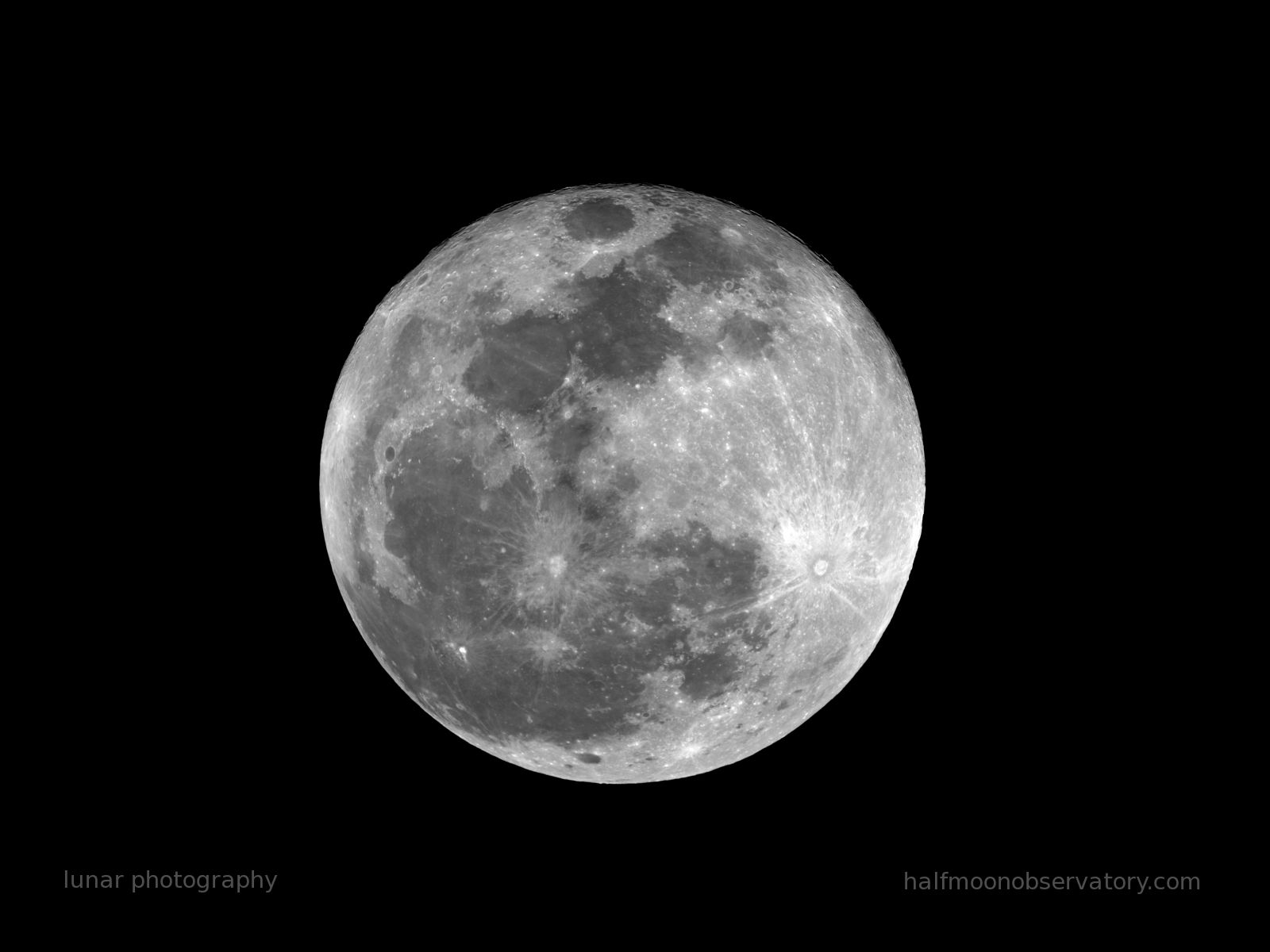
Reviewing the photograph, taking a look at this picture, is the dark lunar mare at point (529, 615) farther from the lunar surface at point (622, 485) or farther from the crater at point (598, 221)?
the crater at point (598, 221)

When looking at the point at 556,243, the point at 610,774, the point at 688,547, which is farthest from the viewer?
the point at 610,774

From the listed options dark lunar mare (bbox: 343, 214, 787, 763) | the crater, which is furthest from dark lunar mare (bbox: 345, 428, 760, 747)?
the crater

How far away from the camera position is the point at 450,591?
5137mm

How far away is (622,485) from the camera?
485 centimetres

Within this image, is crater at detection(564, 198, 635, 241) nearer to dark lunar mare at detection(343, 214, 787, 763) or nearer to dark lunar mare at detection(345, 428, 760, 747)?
dark lunar mare at detection(343, 214, 787, 763)

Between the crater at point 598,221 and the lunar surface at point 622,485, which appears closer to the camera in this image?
the lunar surface at point 622,485

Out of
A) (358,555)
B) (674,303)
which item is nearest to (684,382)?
(674,303)

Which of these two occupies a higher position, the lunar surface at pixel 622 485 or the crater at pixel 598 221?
the crater at pixel 598 221

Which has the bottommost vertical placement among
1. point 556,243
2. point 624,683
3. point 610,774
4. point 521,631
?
point 610,774

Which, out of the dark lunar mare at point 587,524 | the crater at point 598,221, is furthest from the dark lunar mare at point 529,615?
the crater at point 598,221

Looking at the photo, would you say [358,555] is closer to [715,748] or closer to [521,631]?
[521,631]

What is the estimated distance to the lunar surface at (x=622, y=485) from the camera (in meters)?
4.89

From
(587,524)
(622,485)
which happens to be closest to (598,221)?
(622,485)

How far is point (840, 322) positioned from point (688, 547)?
1.60 metres
